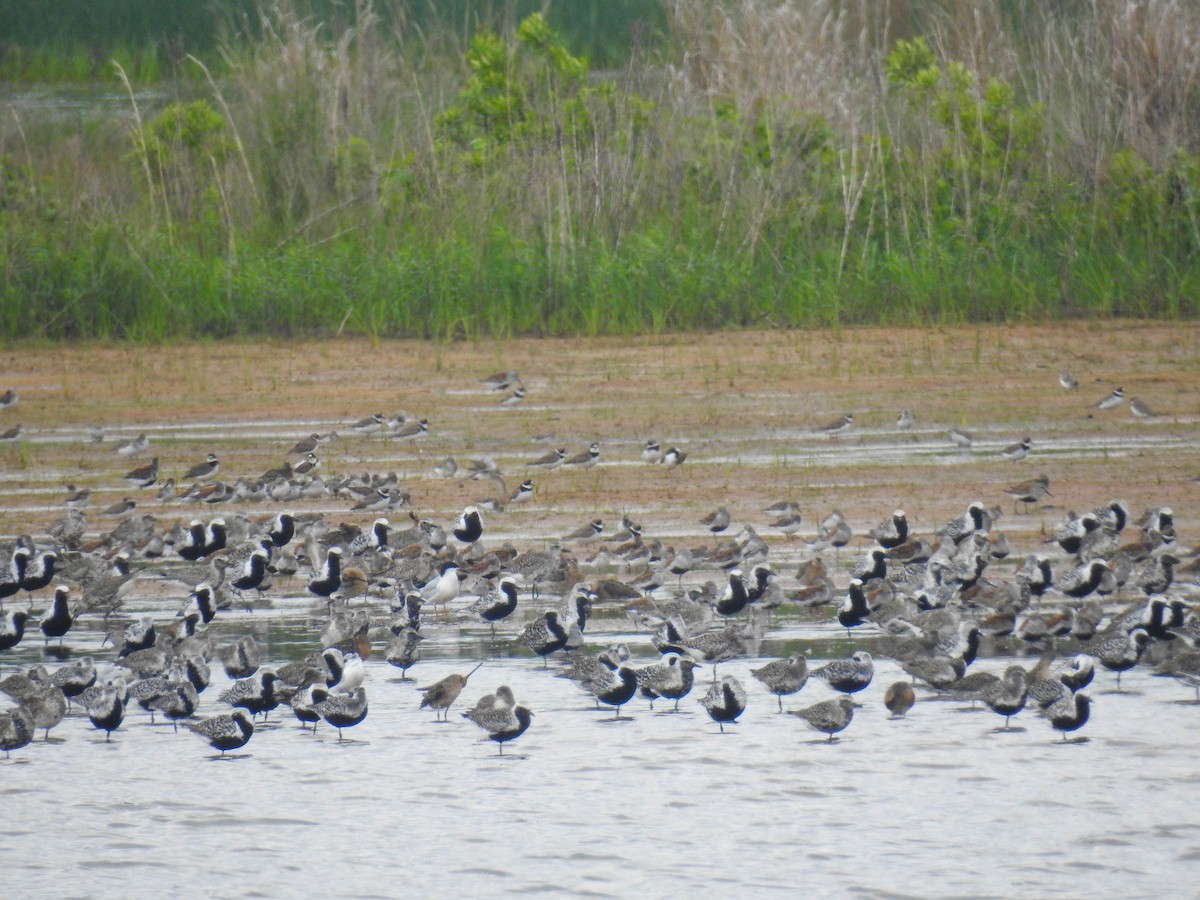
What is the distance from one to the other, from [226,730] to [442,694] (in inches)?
45.6

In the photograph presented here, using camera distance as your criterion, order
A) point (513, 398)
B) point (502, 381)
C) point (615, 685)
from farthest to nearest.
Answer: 1. point (502, 381)
2. point (513, 398)
3. point (615, 685)

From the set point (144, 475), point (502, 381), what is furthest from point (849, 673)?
point (502, 381)

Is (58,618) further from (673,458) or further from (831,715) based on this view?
(673,458)

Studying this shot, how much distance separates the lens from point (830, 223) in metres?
22.9

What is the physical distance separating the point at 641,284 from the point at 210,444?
242 inches

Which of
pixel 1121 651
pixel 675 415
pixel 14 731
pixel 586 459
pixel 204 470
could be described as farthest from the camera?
pixel 675 415

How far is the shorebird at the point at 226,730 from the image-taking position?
9.15 meters

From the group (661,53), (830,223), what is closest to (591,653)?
(830,223)

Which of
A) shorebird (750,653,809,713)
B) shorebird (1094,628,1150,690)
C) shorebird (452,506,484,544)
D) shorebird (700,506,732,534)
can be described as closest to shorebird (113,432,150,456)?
shorebird (452,506,484,544)

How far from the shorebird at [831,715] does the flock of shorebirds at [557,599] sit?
0.02m

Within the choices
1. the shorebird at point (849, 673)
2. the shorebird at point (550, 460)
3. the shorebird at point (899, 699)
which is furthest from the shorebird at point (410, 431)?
the shorebird at point (899, 699)

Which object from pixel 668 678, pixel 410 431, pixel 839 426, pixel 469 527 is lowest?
pixel 668 678

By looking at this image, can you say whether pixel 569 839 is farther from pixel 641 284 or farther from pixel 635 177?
pixel 635 177

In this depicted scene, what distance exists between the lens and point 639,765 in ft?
29.2
